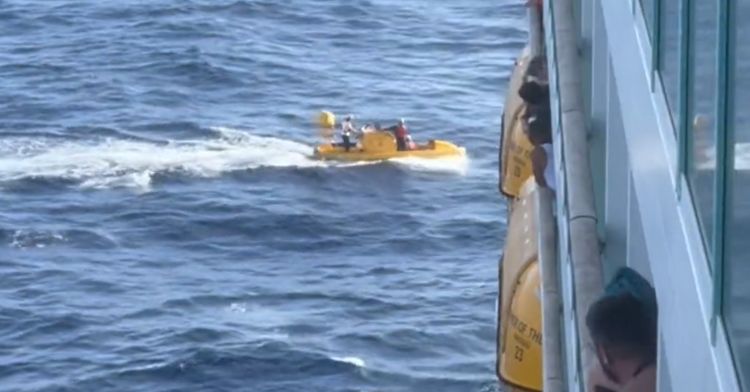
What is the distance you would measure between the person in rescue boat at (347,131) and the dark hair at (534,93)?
31.8 meters

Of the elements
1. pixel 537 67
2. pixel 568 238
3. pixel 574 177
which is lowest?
pixel 537 67

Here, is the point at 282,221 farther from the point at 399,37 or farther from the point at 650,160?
the point at 650,160

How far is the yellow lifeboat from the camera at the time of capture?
41.6 meters

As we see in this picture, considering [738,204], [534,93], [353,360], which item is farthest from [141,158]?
[738,204]

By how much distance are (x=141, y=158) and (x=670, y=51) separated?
38481mm

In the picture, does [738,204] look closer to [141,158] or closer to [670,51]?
[670,51]

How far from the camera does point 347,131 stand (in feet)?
142

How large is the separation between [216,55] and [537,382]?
140 feet

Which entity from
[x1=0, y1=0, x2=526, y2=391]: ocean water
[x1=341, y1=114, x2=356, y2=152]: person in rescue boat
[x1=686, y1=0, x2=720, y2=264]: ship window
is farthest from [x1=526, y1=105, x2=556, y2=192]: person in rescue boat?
[x1=341, y1=114, x2=356, y2=152]: person in rescue boat

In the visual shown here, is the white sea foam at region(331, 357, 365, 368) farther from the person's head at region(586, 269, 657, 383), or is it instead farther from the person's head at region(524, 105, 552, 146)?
the person's head at region(586, 269, 657, 383)

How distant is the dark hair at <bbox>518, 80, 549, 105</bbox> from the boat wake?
30.8 m

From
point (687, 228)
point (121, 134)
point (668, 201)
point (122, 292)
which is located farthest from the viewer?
point (121, 134)

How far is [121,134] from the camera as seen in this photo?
1747 inches

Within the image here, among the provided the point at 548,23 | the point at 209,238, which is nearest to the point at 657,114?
the point at 548,23
